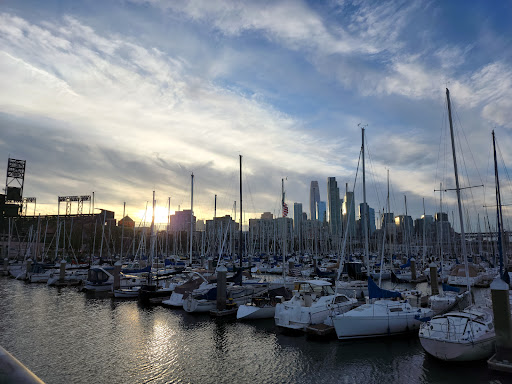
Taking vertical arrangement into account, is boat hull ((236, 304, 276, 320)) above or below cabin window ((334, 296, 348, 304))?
below

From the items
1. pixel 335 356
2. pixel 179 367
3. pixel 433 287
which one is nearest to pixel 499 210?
pixel 433 287

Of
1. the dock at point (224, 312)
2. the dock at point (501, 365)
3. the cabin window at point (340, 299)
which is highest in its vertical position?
the cabin window at point (340, 299)

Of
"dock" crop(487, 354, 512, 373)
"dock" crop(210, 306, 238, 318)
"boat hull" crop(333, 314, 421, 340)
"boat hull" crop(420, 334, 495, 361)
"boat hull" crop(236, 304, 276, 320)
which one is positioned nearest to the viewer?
"dock" crop(487, 354, 512, 373)

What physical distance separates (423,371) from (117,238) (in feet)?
397

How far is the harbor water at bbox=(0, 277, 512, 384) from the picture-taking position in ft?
57.3

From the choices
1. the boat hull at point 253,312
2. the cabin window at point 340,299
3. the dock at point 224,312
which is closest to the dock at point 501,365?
the cabin window at point 340,299

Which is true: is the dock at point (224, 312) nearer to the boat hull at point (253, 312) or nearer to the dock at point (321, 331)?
the boat hull at point (253, 312)

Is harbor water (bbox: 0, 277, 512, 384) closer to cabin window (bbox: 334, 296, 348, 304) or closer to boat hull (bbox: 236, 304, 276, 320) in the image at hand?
boat hull (bbox: 236, 304, 276, 320)

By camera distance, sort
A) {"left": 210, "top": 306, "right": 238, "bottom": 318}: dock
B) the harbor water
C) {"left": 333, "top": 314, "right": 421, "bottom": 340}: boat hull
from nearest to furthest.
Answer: the harbor water, {"left": 333, "top": 314, "right": 421, "bottom": 340}: boat hull, {"left": 210, "top": 306, "right": 238, "bottom": 318}: dock

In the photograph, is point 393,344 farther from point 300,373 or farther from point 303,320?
point 300,373

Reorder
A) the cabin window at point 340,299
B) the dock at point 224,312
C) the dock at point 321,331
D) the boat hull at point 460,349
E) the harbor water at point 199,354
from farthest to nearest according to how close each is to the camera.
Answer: the dock at point 224,312 → the cabin window at point 340,299 → the dock at point 321,331 → the boat hull at point 460,349 → the harbor water at point 199,354

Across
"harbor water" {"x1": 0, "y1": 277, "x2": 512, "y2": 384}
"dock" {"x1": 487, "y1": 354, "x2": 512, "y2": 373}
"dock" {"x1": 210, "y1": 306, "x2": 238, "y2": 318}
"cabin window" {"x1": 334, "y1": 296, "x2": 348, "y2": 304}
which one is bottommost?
"harbor water" {"x1": 0, "y1": 277, "x2": 512, "y2": 384}

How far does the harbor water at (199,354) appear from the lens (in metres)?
17.5

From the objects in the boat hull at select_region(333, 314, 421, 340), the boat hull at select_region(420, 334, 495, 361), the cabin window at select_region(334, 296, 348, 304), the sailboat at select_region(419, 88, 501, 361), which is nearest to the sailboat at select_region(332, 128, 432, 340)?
the boat hull at select_region(333, 314, 421, 340)
